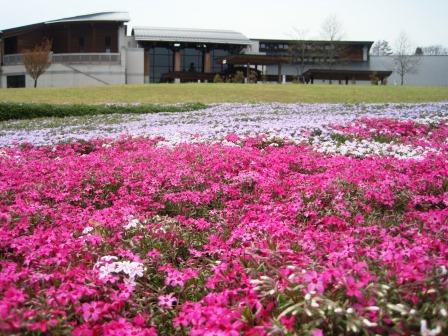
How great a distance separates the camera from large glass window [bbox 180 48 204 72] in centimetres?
6675

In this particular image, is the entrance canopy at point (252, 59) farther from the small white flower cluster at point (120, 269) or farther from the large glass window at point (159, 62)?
the small white flower cluster at point (120, 269)

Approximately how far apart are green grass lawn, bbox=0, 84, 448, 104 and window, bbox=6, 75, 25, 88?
2151 centimetres

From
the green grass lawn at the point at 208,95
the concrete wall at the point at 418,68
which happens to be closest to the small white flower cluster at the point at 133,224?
the green grass lawn at the point at 208,95

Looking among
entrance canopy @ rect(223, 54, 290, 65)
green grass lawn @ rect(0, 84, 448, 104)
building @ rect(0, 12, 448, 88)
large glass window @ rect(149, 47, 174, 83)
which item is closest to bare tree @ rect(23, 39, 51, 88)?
building @ rect(0, 12, 448, 88)

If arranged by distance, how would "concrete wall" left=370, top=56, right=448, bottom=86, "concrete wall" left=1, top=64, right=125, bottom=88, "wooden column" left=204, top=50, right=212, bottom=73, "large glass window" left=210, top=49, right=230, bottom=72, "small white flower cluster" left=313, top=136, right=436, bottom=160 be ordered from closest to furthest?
1. "small white flower cluster" left=313, top=136, right=436, bottom=160
2. "concrete wall" left=1, top=64, right=125, bottom=88
3. "wooden column" left=204, top=50, right=212, bottom=73
4. "large glass window" left=210, top=49, right=230, bottom=72
5. "concrete wall" left=370, top=56, right=448, bottom=86

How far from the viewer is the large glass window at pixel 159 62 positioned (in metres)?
65.5

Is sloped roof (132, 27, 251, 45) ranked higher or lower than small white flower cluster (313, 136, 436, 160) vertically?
higher

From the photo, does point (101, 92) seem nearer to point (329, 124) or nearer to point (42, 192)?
point (329, 124)

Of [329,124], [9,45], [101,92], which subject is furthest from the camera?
[9,45]

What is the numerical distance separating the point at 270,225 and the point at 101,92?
1429 inches

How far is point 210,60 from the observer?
215 ft

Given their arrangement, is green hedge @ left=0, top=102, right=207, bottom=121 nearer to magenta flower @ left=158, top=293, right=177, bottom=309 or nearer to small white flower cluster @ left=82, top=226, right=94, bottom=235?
small white flower cluster @ left=82, top=226, right=94, bottom=235

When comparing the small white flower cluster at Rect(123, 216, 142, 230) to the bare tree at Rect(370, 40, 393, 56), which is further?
the bare tree at Rect(370, 40, 393, 56)

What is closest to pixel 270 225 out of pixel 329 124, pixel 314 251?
pixel 314 251
